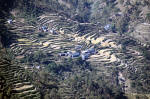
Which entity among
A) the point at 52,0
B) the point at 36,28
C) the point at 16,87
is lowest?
the point at 16,87

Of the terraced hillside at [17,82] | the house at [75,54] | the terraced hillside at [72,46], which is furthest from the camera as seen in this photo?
the house at [75,54]

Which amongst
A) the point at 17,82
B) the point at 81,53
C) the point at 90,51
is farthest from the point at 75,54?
the point at 17,82

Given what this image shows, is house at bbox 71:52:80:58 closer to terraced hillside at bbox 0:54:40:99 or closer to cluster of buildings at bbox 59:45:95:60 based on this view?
cluster of buildings at bbox 59:45:95:60

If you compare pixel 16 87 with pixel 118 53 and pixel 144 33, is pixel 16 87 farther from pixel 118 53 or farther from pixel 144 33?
pixel 144 33

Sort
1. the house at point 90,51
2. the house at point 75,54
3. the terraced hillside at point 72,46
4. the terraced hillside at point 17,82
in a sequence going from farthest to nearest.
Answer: the house at point 90,51
the house at point 75,54
the terraced hillside at point 72,46
the terraced hillside at point 17,82

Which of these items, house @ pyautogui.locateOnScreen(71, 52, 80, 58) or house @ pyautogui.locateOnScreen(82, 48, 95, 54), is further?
house @ pyautogui.locateOnScreen(82, 48, 95, 54)

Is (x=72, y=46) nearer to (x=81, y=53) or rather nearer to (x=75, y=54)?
(x=81, y=53)

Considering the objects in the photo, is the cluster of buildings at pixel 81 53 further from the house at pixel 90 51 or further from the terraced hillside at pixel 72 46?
the terraced hillside at pixel 72 46

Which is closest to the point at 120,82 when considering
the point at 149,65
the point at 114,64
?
the point at 114,64

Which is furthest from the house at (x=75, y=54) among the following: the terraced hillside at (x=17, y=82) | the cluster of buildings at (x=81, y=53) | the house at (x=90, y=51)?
the terraced hillside at (x=17, y=82)

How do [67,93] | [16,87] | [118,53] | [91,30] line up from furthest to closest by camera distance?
[91,30]
[118,53]
[67,93]
[16,87]

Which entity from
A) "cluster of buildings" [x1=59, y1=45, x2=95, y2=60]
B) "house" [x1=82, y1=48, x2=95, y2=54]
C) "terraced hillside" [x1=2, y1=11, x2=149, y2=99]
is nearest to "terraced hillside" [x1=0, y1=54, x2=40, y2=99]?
"terraced hillside" [x1=2, y1=11, x2=149, y2=99]
